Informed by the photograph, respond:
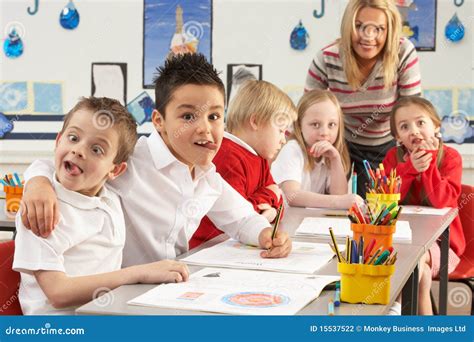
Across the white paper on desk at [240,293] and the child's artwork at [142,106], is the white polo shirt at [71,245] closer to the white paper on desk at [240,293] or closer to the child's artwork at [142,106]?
the white paper on desk at [240,293]

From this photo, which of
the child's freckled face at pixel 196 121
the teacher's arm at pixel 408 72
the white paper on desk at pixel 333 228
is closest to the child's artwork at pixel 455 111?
the teacher's arm at pixel 408 72

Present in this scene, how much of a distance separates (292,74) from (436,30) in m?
0.85

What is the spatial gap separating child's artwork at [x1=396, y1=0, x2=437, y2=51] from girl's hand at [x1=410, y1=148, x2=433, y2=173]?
1.46 meters

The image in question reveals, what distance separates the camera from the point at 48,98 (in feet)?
13.8

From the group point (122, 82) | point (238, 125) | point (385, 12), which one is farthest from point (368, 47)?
point (122, 82)


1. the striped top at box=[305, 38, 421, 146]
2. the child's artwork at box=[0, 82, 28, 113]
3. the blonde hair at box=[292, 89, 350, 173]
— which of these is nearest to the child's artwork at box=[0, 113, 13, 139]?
the child's artwork at box=[0, 82, 28, 113]

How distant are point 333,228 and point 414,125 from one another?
0.90 metres

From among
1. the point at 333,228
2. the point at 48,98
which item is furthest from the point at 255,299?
the point at 48,98

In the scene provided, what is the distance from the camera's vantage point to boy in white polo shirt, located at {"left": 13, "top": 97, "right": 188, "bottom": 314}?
125cm

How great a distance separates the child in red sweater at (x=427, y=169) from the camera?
8.75 feet

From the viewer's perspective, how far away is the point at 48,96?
4.21m

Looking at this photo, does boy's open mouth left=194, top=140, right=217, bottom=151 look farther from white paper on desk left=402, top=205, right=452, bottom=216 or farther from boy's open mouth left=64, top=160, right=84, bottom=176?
white paper on desk left=402, top=205, right=452, bottom=216

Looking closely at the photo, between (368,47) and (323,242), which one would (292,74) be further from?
(323,242)

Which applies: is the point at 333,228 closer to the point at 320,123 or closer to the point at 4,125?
the point at 320,123
